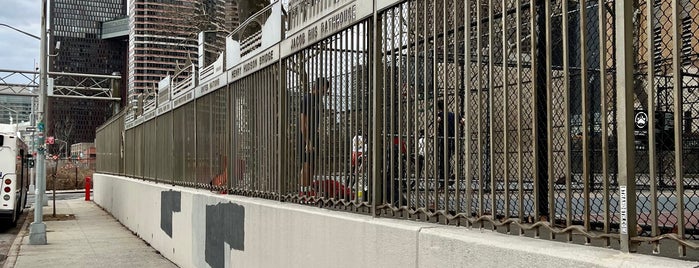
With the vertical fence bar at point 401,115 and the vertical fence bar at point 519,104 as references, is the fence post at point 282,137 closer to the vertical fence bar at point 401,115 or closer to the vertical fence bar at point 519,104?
the vertical fence bar at point 401,115

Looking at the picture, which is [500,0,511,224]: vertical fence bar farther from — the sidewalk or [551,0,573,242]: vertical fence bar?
the sidewalk

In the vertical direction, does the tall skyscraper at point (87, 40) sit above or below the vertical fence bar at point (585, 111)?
above

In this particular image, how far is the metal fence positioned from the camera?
2.83m

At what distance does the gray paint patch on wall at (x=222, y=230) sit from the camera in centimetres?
739

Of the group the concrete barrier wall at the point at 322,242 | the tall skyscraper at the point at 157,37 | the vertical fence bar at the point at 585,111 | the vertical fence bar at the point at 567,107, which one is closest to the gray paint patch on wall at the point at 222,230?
the concrete barrier wall at the point at 322,242

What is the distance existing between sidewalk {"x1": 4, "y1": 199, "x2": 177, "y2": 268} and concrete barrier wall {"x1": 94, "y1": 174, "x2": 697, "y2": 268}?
1.93 feet

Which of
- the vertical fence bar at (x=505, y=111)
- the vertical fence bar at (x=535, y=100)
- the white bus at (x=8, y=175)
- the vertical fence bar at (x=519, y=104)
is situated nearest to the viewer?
the vertical fence bar at (x=535, y=100)

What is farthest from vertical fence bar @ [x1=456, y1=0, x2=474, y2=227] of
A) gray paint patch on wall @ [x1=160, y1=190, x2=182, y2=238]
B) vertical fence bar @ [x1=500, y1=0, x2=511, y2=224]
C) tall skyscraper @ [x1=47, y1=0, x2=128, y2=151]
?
tall skyscraper @ [x1=47, y1=0, x2=128, y2=151]

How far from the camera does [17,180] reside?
60.6 feet

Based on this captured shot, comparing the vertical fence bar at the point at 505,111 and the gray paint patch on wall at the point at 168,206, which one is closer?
the vertical fence bar at the point at 505,111

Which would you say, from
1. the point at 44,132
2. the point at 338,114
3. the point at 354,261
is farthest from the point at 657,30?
the point at 44,132

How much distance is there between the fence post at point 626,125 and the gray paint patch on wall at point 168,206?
348 inches

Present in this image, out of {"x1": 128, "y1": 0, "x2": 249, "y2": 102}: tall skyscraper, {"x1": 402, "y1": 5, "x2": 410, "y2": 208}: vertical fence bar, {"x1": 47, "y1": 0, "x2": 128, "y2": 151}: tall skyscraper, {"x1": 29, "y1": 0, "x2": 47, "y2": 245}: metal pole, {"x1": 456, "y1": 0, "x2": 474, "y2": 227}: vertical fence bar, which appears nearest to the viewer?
{"x1": 456, "y1": 0, "x2": 474, "y2": 227}: vertical fence bar

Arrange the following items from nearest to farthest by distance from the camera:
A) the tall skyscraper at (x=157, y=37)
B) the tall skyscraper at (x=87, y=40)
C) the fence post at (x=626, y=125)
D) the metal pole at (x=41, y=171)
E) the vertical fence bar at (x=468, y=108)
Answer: the fence post at (x=626, y=125) < the vertical fence bar at (x=468, y=108) < the metal pole at (x=41, y=171) < the tall skyscraper at (x=157, y=37) < the tall skyscraper at (x=87, y=40)
